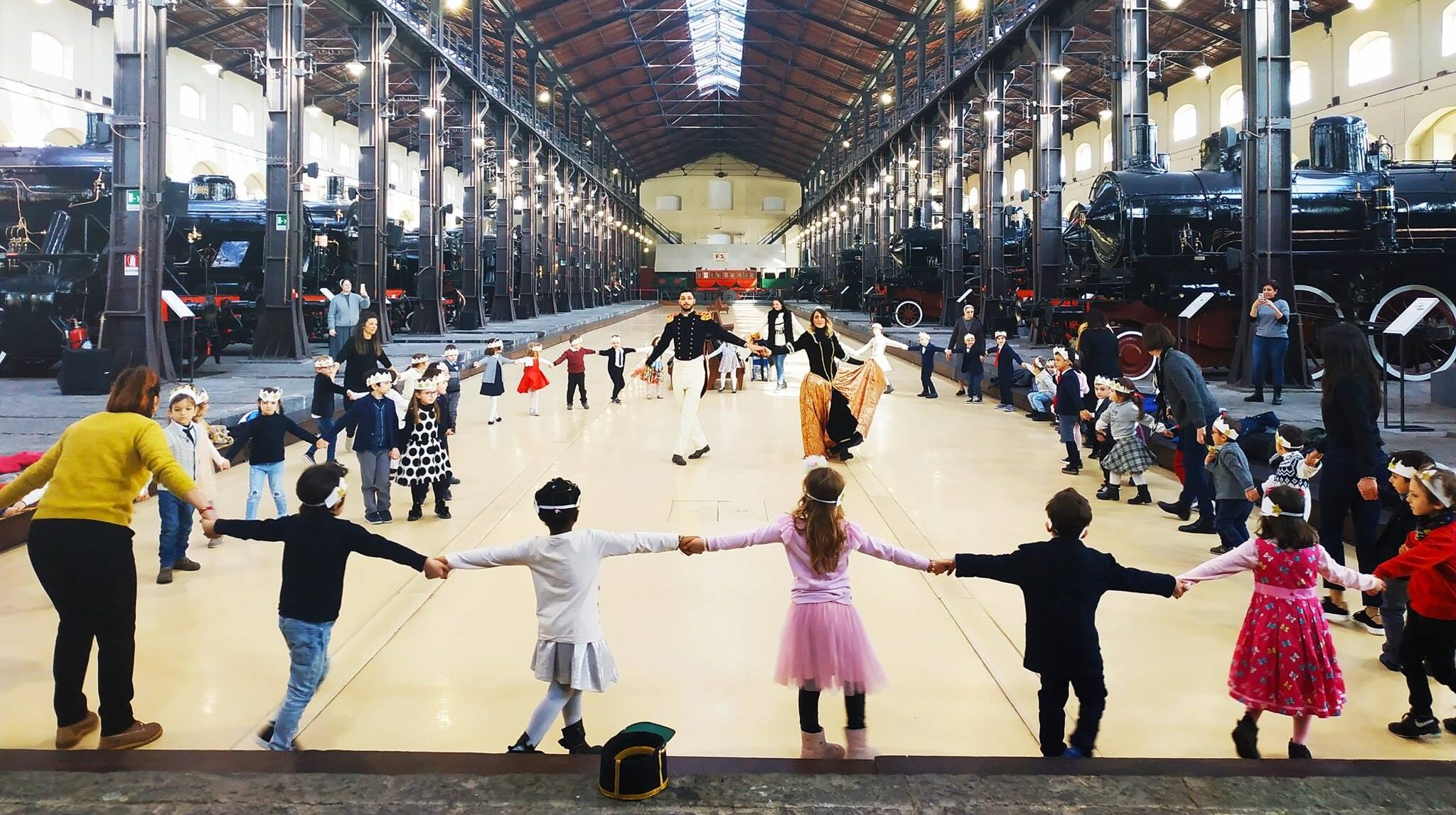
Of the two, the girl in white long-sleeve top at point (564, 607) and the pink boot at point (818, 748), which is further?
the pink boot at point (818, 748)

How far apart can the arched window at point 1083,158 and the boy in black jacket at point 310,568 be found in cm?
4394

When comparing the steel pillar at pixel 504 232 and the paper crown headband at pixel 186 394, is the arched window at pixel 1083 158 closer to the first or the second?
the steel pillar at pixel 504 232

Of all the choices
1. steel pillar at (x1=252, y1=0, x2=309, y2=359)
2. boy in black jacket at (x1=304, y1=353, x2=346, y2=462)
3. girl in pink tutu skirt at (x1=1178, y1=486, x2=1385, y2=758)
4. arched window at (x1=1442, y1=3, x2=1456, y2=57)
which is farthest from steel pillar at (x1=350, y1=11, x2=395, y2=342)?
arched window at (x1=1442, y1=3, x2=1456, y2=57)

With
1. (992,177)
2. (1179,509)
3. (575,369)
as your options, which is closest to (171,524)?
(1179,509)

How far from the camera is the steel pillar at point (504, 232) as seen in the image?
32.5 metres

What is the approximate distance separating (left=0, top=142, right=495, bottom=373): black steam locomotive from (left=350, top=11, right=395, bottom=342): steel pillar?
0.54 meters

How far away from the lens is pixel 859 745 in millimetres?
3668

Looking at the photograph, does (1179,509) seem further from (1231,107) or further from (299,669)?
(1231,107)

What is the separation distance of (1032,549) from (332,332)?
45.0ft

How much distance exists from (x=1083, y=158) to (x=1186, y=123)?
8533 millimetres

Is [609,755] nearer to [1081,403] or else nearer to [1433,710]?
[1433,710]

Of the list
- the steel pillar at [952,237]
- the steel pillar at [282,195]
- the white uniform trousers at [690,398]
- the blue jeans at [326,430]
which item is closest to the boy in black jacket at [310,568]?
the blue jeans at [326,430]

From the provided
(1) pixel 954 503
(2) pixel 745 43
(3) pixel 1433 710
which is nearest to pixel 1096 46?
(2) pixel 745 43

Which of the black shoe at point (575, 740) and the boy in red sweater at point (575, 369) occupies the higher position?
the boy in red sweater at point (575, 369)
